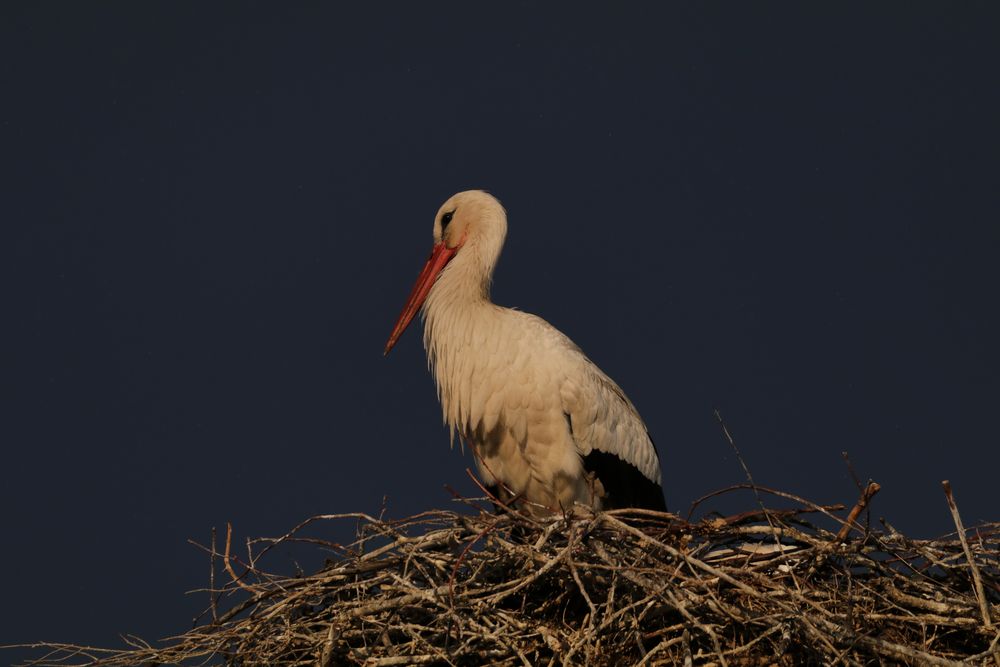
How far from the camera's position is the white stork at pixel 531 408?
441cm

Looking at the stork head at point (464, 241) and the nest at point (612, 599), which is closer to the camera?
the nest at point (612, 599)

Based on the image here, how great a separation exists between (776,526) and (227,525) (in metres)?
1.60

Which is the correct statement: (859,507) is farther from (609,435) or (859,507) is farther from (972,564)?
(609,435)

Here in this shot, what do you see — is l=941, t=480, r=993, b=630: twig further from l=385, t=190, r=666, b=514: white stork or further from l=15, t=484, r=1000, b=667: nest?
l=385, t=190, r=666, b=514: white stork

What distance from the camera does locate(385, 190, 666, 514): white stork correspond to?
14.5ft

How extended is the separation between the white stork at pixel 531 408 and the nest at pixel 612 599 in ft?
2.55

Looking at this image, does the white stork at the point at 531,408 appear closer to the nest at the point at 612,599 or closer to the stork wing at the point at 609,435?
the stork wing at the point at 609,435

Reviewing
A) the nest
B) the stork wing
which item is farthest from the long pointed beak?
the nest

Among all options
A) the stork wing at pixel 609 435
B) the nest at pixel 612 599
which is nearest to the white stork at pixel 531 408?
the stork wing at pixel 609 435

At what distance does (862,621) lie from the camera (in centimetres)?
332

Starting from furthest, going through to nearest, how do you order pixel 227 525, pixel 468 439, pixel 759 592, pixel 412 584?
pixel 468 439 → pixel 227 525 → pixel 412 584 → pixel 759 592

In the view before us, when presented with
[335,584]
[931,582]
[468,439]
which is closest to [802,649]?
[931,582]

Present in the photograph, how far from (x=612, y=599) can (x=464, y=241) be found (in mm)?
2151

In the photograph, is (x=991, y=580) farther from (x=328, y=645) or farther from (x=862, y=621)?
(x=328, y=645)
